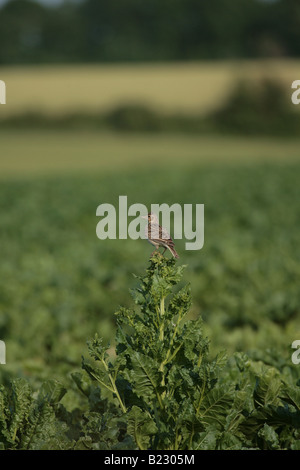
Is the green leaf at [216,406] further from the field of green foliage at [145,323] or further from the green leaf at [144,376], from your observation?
the green leaf at [144,376]

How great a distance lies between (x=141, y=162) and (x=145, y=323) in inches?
1220

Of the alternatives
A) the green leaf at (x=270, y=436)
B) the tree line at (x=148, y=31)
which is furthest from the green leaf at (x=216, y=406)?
the tree line at (x=148, y=31)

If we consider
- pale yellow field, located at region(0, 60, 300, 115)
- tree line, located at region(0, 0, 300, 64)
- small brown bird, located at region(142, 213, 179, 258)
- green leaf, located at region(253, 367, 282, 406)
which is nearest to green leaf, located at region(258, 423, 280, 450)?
green leaf, located at region(253, 367, 282, 406)

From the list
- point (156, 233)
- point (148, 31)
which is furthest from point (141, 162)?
point (148, 31)

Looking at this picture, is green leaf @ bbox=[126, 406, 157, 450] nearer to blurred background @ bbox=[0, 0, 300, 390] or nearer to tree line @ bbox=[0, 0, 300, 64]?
blurred background @ bbox=[0, 0, 300, 390]

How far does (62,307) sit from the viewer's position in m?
6.94

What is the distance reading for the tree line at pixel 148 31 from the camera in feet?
272

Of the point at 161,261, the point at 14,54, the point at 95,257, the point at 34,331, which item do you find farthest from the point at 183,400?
the point at 14,54

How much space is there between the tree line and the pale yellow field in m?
26.3

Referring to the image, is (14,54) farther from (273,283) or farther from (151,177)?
(273,283)
